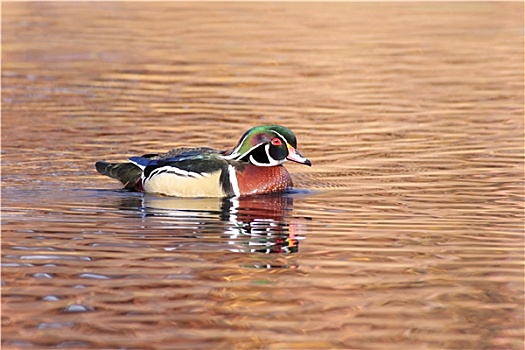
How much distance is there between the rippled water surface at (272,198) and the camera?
7035 millimetres

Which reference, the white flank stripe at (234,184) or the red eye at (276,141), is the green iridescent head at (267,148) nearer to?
the red eye at (276,141)

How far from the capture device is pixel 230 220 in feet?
33.4

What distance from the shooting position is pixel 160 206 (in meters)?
10.9

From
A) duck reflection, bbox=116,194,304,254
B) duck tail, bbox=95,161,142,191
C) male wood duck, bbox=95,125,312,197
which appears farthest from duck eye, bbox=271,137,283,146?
duck tail, bbox=95,161,142,191

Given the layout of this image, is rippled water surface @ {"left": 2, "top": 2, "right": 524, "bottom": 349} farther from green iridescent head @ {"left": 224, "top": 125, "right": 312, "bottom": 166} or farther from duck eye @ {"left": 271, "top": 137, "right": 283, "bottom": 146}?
duck eye @ {"left": 271, "top": 137, "right": 283, "bottom": 146}

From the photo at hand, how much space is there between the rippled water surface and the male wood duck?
0.20 meters

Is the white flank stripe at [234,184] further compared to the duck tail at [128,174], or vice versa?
the duck tail at [128,174]

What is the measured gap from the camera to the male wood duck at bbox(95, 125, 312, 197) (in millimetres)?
11383

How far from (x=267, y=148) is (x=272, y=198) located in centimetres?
49

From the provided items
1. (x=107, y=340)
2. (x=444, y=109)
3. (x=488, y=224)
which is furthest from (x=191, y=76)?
(x=107, y=340)

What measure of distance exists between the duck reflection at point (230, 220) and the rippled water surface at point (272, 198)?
37 mm

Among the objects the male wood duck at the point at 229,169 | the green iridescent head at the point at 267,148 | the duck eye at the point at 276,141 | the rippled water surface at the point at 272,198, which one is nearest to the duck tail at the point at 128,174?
the male wood duck at the point at 229,169

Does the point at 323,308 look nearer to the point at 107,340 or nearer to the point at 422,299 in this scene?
the point at 422,299

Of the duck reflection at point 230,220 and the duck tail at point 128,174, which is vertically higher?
the duck tail at point 128,174
